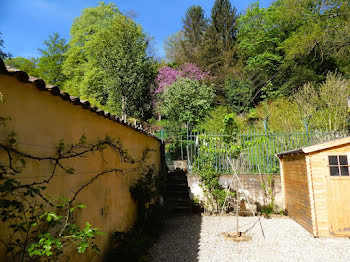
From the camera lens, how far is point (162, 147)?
11.2 metres

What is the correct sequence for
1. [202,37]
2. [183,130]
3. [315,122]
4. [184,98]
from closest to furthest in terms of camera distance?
1. [315,122]
2. [183,130]
3. [184,98]
4. [202,37]

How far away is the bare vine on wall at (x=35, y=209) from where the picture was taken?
183cm

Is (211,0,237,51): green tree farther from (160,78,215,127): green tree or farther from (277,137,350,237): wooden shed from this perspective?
(277,137,350,237): wooden shed

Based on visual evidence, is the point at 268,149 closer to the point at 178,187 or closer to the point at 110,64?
the point at 178,187

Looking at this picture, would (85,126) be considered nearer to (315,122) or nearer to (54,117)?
(54,117)

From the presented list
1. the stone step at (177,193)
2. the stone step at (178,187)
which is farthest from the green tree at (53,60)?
the stone step at (177,193)

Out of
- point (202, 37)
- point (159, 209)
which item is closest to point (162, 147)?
point (159, 209)

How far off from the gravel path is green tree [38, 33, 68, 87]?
2387 centimetres

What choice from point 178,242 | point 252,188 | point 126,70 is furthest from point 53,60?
point 178,242

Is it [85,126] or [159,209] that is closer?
[85,126]

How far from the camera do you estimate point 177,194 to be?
32.4ft

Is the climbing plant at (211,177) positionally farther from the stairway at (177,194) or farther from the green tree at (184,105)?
the green tree at (184,105)

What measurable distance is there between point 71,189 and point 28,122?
1.12m

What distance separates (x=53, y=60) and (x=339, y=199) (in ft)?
97.4
